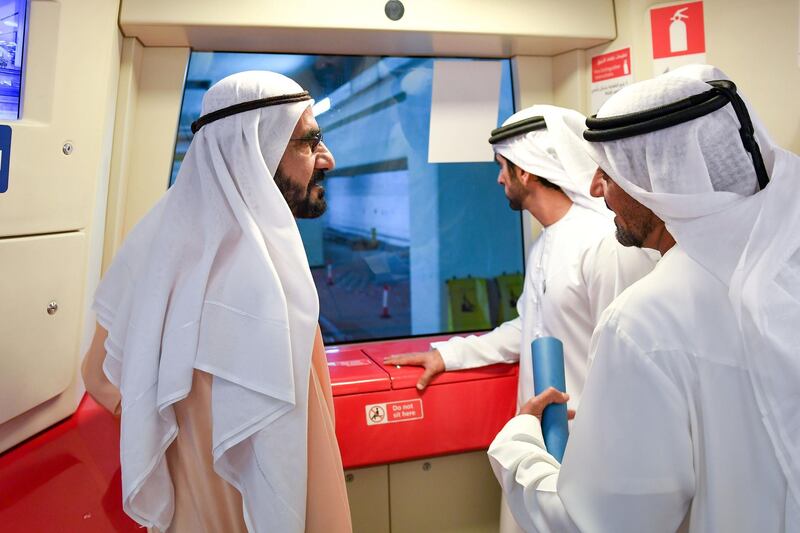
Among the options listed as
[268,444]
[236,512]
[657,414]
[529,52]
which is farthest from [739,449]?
[529,52]

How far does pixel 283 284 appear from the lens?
1.31 m

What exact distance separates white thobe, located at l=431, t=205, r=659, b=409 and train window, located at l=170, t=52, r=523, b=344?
0.34m

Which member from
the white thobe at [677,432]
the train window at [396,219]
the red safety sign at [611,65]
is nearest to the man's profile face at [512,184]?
the train window at [396,219]

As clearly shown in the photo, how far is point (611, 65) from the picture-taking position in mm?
2189

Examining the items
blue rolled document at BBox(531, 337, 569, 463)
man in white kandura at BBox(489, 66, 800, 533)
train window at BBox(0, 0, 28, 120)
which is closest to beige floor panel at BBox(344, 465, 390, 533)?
blue rolled document at BBox(531, 337, 569, 463)

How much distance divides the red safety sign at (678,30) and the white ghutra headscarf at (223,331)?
146 cm

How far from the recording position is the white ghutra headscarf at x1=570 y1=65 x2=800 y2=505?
2.92ft

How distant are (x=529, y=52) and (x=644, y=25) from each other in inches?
16.5

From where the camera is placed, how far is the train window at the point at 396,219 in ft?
7.63

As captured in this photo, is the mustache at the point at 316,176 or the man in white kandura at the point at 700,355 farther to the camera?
the mustache at the point at 316,176

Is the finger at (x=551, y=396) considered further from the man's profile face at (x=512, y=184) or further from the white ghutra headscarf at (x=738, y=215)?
the man's profile face at (x=512, y=184)

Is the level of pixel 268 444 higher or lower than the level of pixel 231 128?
lower

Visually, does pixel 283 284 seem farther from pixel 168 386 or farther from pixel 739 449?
pixel 739 449

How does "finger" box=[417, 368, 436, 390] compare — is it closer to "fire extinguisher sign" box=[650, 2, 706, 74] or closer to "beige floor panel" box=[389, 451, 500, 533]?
"beige floor panel" box=[389, 451, 500, 533]
